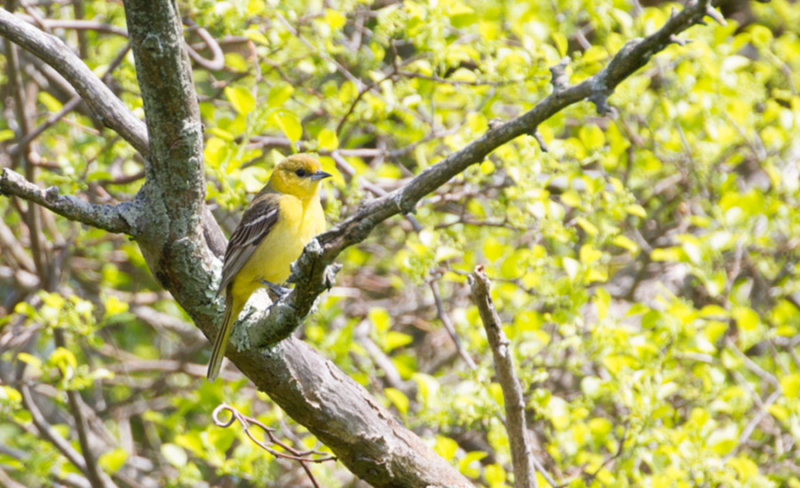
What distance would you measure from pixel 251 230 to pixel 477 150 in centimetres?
181

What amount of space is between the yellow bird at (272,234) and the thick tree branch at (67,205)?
0.42m

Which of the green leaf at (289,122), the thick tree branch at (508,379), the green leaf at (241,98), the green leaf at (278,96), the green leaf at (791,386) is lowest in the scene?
the green leaf at (791,386)

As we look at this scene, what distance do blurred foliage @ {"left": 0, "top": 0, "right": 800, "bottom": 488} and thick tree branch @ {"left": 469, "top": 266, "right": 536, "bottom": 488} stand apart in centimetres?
71

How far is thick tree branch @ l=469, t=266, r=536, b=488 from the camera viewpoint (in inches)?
113

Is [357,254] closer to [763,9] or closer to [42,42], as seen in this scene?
[42,42]

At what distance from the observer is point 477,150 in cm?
211

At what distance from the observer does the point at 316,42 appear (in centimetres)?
493

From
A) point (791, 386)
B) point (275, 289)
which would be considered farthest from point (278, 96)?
point (791, 386)

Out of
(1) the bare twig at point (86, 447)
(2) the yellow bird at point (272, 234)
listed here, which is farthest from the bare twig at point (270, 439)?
(1) the bare twig at point (86, 447)

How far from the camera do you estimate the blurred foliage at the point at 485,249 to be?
4.32m

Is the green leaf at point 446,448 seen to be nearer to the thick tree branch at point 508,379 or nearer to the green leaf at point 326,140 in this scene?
the thick tree branch at point 508,379

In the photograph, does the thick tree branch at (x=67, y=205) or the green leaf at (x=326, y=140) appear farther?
the green leaf at (x=326, y=140)

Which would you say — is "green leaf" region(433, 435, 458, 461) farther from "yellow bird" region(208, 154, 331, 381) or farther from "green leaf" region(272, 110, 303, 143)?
"green leaf" region(272, 110, 303, 143)

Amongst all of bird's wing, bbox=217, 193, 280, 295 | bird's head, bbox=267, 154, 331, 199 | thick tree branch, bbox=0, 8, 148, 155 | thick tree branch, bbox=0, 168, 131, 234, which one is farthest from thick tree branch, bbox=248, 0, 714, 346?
bird's head, bbox=267, 154, 331, 199
